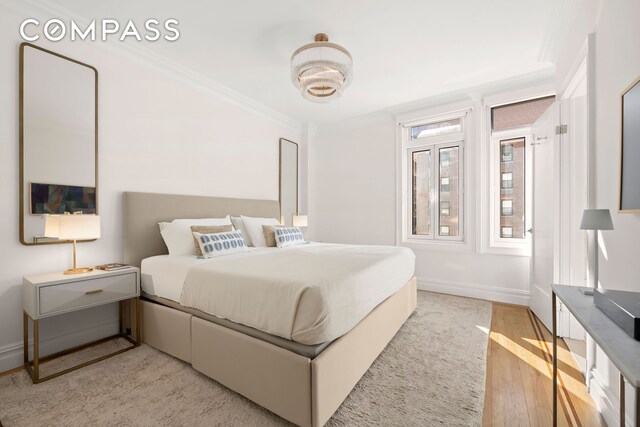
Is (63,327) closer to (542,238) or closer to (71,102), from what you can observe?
(71,102)

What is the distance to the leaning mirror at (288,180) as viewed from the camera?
185 inches

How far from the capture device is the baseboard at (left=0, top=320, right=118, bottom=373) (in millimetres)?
2025

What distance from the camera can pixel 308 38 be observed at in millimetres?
2629

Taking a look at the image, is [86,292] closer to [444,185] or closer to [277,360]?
[277,360]

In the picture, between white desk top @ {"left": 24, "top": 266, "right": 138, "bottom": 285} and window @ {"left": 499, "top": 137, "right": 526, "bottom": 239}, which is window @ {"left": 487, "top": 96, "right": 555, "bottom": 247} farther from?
white desk top @ {"left": 24, "top": 266, "right": 138, "bottom": 285}

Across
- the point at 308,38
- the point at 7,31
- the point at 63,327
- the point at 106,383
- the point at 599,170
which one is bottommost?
the point at 106,383

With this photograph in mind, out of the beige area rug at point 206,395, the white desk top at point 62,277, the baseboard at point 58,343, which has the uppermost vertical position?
the white desk top at point 62,277

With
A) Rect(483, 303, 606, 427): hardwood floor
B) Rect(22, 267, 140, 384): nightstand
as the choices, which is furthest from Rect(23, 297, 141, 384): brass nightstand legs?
Rect(483, 303, 606, 427): hardwood floor

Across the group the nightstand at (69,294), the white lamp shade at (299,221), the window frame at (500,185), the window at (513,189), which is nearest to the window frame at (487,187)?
the window frame at (500,185)

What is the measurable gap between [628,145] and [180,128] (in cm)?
366

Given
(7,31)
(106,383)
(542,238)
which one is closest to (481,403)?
(542,238)

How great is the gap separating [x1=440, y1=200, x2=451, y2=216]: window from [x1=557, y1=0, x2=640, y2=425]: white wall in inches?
91.8

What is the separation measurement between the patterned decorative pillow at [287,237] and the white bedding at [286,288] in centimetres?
78

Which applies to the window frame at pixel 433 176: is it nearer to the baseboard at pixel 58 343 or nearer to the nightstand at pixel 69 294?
the nightstand at pixel 69 294
